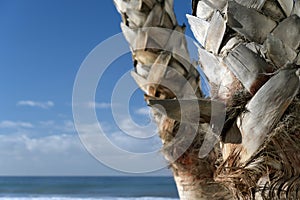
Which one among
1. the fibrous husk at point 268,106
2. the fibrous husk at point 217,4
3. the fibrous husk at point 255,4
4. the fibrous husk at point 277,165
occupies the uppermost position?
the fibrous husk at point 217,4

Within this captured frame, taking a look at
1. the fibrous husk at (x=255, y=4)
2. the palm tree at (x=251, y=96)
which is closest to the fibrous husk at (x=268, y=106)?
the palm tree at (x=251, y=96)

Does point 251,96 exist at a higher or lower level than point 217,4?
lower

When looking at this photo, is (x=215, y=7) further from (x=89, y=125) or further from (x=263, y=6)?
(x=89, y=125)

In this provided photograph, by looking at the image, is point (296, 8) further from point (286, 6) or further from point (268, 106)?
point (268, 106)

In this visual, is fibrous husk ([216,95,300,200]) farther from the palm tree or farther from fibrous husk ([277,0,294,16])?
fibrous husk ([277,0,294,16])

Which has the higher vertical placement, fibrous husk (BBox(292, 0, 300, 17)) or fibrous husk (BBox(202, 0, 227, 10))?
fibrous husk (BBox(202, 0, 227, 10))

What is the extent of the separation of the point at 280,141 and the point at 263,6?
17 cm

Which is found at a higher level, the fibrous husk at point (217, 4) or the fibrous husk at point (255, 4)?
the fibrous husk at point (217, 4)

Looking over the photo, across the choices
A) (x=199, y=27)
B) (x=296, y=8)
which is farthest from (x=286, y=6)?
(x=199, y=27)

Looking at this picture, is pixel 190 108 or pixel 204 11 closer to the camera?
pixel 190 108

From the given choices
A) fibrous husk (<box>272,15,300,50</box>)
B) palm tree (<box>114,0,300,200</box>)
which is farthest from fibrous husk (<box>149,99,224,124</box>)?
fibrous husk (<box>272,15,300,50</box>)

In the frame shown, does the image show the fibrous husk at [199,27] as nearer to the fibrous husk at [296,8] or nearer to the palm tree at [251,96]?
the palm tree at [251,96]

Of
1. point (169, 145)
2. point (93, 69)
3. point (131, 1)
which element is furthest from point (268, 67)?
point (131, 1)

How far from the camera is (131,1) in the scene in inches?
52.0
